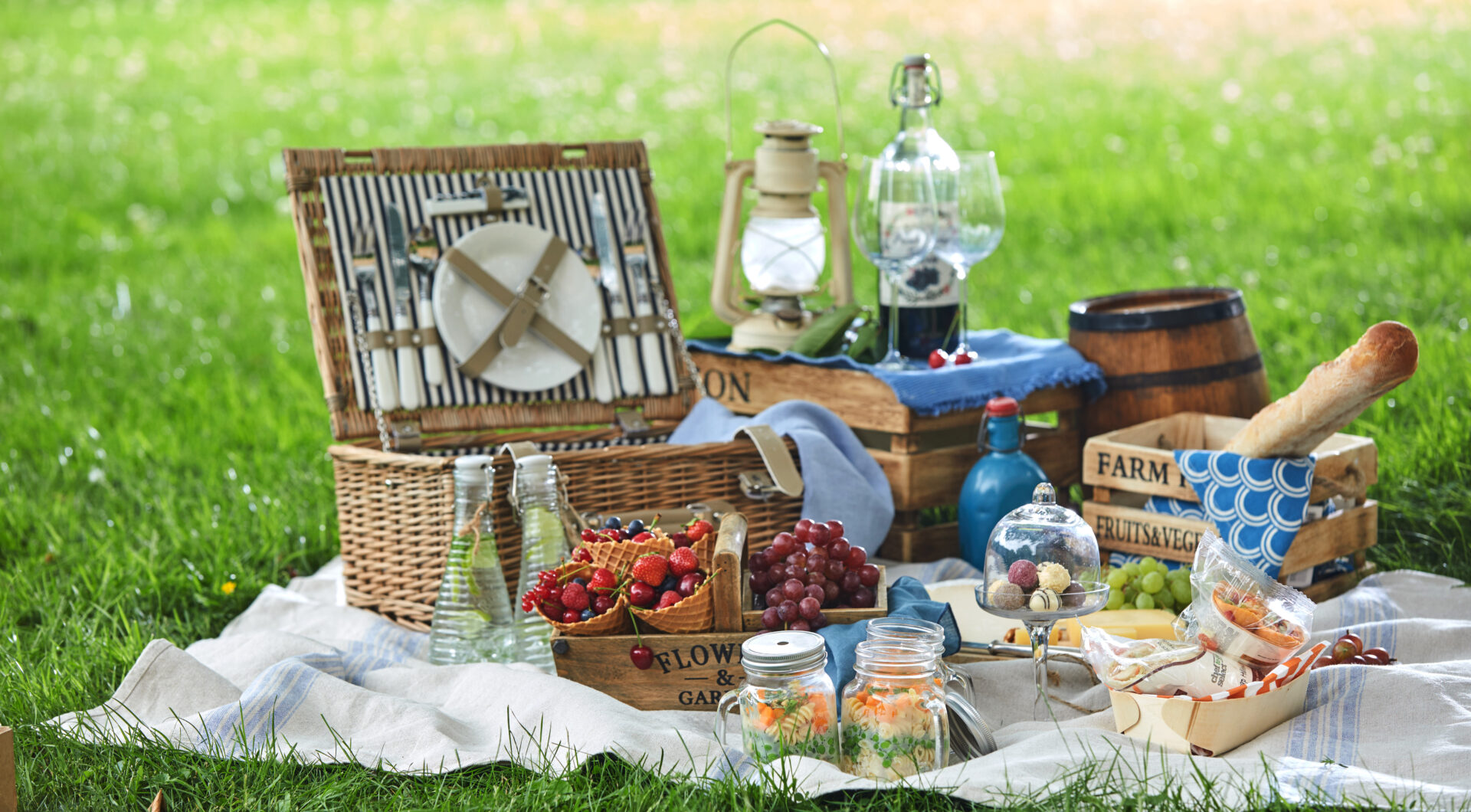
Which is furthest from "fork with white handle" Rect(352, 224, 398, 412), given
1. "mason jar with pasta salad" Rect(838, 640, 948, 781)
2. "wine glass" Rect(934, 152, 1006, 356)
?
"mason jar with pasta salad" Rect(838, 640, 948, 781)

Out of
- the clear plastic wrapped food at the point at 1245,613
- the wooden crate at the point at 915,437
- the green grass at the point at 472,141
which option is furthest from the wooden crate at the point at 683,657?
the wooden crate at the point at 915,437

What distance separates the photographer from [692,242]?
6.59 m

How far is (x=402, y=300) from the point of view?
3.34m

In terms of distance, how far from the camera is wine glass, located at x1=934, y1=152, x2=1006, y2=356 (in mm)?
3205

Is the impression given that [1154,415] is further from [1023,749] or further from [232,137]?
[232,137]

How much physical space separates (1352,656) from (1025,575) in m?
0.64

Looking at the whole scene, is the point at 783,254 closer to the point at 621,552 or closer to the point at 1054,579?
the point at 621,552

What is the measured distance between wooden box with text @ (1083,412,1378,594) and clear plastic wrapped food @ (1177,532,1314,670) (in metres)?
0.64

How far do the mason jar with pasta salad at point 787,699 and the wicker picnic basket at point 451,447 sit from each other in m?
0.92

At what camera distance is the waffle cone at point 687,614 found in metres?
2.29

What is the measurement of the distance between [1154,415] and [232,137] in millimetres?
7523

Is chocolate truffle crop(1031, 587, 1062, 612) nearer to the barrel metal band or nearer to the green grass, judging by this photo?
the green grass

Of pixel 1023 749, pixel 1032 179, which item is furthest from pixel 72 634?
pixel 1032 179

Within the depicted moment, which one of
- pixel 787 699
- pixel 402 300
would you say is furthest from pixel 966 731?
pixel 402 300
